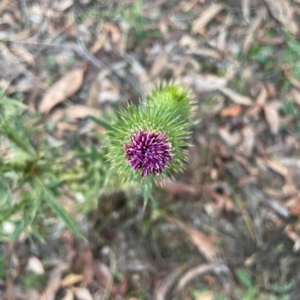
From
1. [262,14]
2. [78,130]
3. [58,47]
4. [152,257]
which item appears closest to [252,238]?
[152,257]

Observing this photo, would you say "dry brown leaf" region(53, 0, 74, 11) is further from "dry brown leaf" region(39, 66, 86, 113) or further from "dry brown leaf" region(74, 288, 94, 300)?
"dry brown leaf" region(74, 288, 94, 300)

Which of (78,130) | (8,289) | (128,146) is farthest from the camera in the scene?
(78,130)

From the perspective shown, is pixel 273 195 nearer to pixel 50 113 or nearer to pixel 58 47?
pixel 50 113

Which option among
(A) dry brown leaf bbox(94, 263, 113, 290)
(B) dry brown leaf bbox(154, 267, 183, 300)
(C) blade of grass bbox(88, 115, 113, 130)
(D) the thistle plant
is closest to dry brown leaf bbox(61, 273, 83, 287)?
(A) dry brown leaf bbox(94, 263, 113, 290)

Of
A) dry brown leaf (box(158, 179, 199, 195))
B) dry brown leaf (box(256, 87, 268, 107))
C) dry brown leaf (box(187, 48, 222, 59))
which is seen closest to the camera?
dry brown leaf (box(158, 179, 199, 195))

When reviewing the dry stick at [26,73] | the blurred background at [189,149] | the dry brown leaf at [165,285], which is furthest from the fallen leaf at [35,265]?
the dry stick at [26,73]

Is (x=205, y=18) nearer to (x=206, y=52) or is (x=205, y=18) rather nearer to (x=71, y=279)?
(x=206, y=52)
